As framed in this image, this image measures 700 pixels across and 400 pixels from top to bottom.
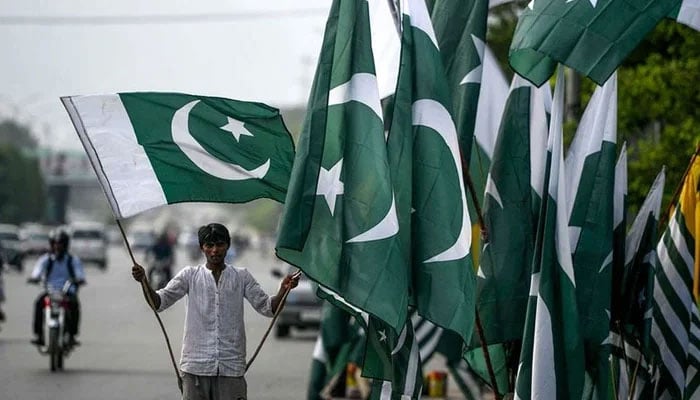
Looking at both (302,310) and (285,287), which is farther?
(302,310)

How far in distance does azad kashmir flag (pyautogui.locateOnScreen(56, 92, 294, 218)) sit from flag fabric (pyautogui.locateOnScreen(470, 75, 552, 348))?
1.47 metres

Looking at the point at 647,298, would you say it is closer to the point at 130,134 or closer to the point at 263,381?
the point at 130,134

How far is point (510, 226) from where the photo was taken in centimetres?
1188

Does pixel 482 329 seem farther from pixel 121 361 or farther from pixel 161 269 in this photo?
pixel 161 269

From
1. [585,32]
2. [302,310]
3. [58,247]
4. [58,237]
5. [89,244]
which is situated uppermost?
[89,244]

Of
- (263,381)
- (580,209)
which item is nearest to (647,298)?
(580,209)

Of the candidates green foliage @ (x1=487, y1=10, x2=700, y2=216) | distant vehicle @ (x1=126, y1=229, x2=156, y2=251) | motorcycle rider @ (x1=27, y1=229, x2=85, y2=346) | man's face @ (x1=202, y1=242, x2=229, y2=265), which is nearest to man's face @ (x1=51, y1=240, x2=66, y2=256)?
motorcycle rider @ (x1=27, y1=229, x2=85, y2=346)

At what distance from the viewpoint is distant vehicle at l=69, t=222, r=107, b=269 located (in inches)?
2852

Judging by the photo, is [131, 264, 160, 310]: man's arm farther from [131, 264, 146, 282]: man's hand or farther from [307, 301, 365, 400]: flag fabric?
[307, 301, 365, 400]: flag fabric

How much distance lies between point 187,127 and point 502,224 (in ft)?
7.21

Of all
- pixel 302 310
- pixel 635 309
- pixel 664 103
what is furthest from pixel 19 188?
pixel 635 309

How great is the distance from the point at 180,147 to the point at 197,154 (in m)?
0.12

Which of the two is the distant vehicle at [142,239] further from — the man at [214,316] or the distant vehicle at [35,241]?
the man at [214,316]

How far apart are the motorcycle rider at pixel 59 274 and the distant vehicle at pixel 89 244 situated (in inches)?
1986
